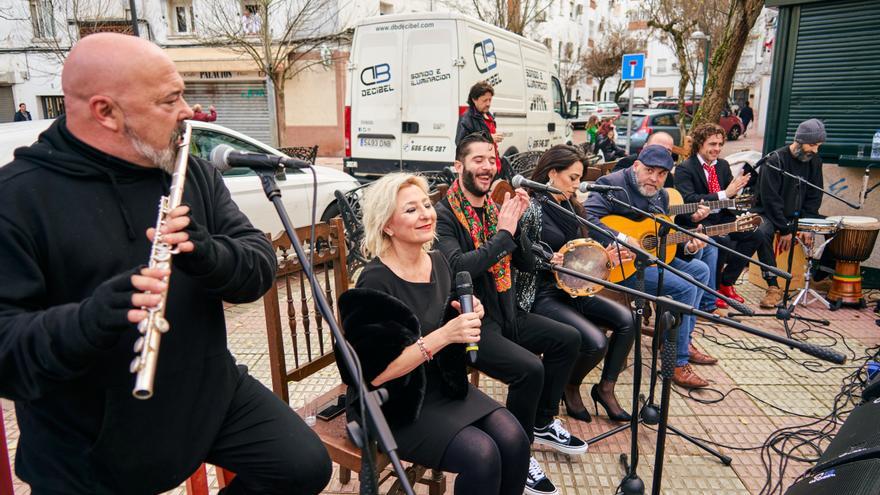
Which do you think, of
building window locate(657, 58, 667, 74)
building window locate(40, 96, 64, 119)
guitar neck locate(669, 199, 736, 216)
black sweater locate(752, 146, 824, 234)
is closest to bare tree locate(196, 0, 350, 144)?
building window locate(40, 96, 64, 119)

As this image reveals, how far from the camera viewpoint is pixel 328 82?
63.7ft

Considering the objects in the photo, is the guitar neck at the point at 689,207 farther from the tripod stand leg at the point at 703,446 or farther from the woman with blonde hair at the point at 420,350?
the woman with blonde hair at the point at 420,350

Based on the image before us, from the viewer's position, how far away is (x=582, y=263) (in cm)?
355

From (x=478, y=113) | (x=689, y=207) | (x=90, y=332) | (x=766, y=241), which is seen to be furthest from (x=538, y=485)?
(x=478, y=113)

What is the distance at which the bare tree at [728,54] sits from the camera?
8.03 m

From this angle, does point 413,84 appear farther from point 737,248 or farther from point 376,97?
point 737,248

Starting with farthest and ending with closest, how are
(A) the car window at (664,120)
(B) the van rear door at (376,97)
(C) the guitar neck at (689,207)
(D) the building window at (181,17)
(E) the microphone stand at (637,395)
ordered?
(D) the building window at (181,17) < (A) the car window at (664,120) < (B) the van rear door at (376,97) < (C) the guitar neck at (689,207) < (E) the microphone stand at (637,395)

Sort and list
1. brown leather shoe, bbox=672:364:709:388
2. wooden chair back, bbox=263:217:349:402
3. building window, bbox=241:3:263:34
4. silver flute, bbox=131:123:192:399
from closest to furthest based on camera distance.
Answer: silver flute, bbox=131:123:192:399, wooden chair back, bbox=263:217:349:402, brown leather shoe, bbox=672:364:709:388, building window, bbox=241:3:263:34

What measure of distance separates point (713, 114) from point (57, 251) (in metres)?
9.52

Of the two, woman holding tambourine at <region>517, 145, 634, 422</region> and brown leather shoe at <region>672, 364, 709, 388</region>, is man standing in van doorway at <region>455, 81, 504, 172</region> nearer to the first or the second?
woman holding tambourine at <region>517, 145, 634, 422</region>

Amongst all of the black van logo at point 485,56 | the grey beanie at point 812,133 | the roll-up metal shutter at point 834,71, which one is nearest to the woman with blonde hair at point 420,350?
the grey beanie at point 812,133

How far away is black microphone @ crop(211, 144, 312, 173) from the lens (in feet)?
5.98

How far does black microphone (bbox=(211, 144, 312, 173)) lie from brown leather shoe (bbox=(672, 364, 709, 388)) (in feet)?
10.7

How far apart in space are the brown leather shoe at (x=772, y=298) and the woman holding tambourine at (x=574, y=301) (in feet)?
9.12
